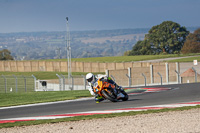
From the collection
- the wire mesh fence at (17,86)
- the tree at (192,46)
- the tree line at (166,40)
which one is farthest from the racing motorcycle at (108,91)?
the tree line at (166,40)

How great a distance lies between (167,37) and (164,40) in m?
1.24

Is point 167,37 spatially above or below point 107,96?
above

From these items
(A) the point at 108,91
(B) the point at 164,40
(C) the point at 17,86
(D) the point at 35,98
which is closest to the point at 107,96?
(A) the point at 108,91

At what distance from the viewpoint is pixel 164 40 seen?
4520 inches

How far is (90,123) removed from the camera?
39.9 feet

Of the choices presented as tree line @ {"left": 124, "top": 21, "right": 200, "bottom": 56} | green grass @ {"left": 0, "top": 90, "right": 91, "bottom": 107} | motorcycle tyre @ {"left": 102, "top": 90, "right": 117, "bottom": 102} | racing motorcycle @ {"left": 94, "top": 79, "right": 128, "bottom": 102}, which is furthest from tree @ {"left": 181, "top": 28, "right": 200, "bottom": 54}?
motorcycle tyre @ {"left": 102, "top": 90, "right": 117, "bottom": 102}

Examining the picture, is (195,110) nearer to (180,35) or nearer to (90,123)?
(90,123)

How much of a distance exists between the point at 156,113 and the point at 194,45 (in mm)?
88378

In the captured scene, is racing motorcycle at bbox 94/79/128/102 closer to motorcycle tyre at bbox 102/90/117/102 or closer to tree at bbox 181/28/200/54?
motorcycle tyre at bbox 102/90/117/102

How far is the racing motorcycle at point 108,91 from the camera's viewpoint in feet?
53.8

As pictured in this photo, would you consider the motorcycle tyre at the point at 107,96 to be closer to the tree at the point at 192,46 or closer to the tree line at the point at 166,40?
the tree at the point at 192,46

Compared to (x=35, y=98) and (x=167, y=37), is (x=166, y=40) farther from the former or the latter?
(x=35, y=98)

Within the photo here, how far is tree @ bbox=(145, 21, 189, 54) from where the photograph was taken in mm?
112438

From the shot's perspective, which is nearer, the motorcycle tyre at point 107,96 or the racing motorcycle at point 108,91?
the racing motorcycle at point 108,91
